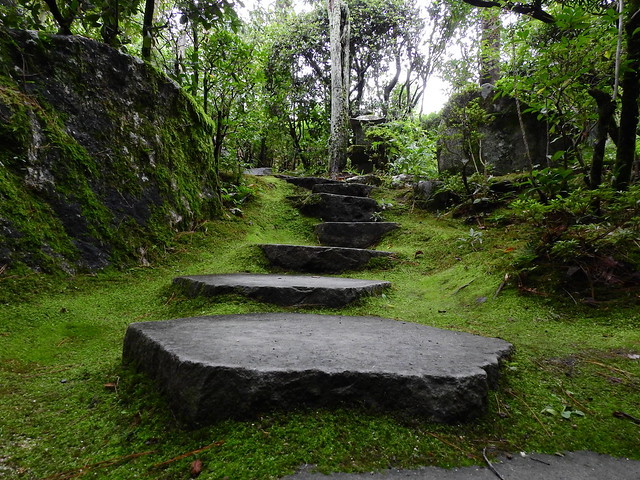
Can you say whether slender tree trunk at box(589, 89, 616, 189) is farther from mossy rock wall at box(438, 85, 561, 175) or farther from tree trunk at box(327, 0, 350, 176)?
tree trunk at box(327, 0, 350, 176)

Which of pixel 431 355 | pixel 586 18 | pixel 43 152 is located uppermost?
pixel 586 18

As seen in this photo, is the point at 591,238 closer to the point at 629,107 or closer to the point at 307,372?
the point at 629,107

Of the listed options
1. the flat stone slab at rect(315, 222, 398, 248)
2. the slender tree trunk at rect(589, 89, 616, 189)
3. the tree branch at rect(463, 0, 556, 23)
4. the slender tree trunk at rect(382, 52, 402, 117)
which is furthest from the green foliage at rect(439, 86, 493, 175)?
the slender tree trunk at rect(382, 52, 402, 117)

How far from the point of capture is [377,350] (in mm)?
1569

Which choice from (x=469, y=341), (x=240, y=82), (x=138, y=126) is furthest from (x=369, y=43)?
(x=469, y=341)

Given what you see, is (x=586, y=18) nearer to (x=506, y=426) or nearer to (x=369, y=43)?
(x=506, y=426)

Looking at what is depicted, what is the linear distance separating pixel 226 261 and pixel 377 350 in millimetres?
2621

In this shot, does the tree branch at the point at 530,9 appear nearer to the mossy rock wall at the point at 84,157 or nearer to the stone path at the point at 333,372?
the stone path at the point at 333,372

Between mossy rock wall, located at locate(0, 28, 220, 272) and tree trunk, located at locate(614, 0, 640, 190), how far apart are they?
13.7 feet

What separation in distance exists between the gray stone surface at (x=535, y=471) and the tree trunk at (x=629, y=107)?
7.80 ft

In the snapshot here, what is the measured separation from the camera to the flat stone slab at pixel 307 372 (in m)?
1.18

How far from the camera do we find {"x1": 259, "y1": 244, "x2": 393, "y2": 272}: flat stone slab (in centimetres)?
386

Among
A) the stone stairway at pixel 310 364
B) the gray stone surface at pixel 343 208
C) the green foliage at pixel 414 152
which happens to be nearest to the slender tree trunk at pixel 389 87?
the green foliage at pixel 414 152

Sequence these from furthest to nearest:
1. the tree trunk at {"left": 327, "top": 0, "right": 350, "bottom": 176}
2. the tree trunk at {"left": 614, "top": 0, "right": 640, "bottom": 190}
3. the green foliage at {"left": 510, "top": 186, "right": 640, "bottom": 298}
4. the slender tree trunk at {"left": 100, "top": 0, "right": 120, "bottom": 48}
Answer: the tree trunk at {"left": 327, "top": 0, "right": 350, "bottom": 176} < the slender tree trunk at {"left": 100, "top": 0, "right": 120, "bottom": 48} < the tree trunk at {"left": 614, "top": 0, "right": 640, "bottom": 190} < the green foliage at {"left": 510, "top": 186, "right": 640, "bottom": 298}
